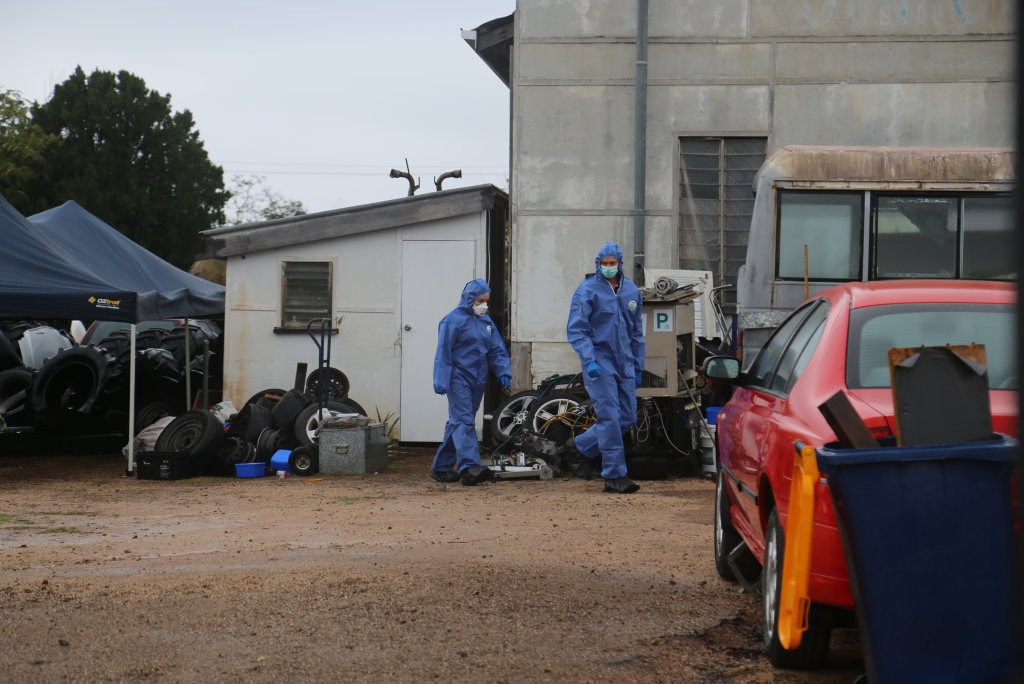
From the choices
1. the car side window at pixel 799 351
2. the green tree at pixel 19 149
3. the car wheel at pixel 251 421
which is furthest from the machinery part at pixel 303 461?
the green tree at pixel 19 149

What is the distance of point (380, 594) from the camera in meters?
6.11

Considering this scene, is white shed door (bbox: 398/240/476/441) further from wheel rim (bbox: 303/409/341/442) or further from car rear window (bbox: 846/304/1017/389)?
car rear window (bbox: 846/304/1017/389)

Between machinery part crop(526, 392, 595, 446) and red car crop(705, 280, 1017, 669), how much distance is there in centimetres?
725

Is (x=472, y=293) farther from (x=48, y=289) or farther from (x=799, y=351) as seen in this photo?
(x=799, y=351)

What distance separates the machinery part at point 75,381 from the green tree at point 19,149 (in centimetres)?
2442

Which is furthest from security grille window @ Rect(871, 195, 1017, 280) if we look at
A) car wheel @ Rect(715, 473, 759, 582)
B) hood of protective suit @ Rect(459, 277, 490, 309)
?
car wheel @ Rect(715, 473, 759, 582)

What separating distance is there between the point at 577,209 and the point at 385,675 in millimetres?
10844

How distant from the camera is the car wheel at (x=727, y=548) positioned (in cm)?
638

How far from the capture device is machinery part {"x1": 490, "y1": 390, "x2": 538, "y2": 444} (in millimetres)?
13492

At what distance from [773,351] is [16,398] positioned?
12.4m

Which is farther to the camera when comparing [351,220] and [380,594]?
[351,220]

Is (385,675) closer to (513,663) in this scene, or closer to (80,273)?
(513,663)

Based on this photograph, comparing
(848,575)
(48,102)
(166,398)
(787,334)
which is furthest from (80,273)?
(48,102)

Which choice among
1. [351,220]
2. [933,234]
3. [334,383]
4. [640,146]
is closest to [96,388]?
[334,383]
